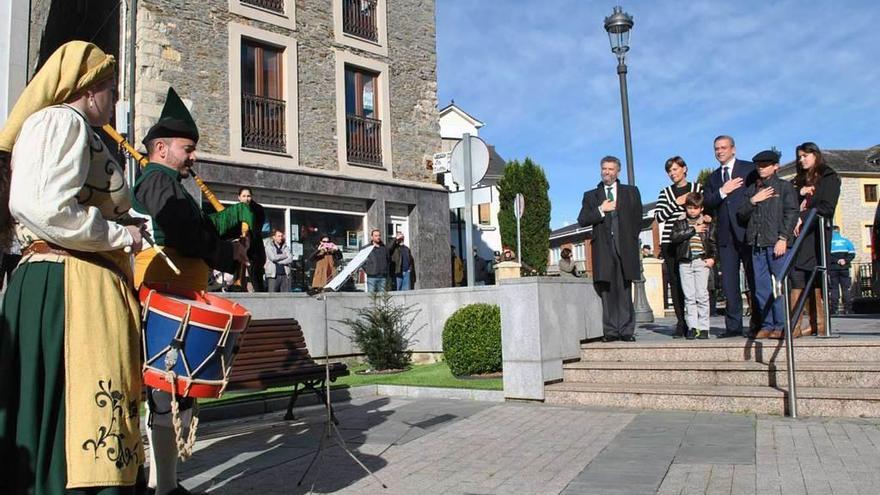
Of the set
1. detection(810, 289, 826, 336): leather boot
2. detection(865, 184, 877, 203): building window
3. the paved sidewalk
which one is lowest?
the paved sidewalk

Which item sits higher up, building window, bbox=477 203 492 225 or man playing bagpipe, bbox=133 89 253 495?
building window, bbox=477 203 492 225

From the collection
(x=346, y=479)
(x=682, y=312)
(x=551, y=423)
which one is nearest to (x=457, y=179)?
(x=682, y=312)

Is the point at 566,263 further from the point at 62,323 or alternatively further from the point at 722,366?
the point at 62,323

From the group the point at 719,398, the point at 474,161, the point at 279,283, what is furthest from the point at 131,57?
the point at 719,398

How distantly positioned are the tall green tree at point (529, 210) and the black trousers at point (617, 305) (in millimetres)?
30741

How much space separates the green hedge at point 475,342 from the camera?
913 cm

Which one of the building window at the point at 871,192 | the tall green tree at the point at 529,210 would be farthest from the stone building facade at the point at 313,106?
the building window at the point at 871,192

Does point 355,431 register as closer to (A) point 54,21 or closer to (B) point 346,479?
(B) point 346,479

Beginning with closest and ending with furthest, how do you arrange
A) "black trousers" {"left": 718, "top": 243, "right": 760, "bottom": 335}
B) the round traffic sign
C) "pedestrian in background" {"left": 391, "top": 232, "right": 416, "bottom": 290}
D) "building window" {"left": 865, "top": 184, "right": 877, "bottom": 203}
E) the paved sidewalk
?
the paved sidewalk < "black trousers" {"left": 718, "top": 243, "right": 760, "bottom": 335} < the round traffic sign < "pedestrian in background" {"left": 391, "top": 232, "right": 416, "bottom": 290} < "building window" {"left": 865, "top": 184, "right": 877, "bottom": 203}

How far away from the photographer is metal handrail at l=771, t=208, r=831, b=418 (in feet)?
21.0

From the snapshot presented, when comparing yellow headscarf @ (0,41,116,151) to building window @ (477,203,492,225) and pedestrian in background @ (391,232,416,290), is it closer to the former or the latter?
pedestrian in background @ (391,232,416,290)

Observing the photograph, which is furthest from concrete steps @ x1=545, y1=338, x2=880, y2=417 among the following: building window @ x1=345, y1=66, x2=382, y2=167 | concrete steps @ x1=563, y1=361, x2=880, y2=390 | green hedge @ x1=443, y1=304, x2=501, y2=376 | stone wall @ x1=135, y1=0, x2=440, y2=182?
building window @ x1=345, y1=66, x2=382, y2=167

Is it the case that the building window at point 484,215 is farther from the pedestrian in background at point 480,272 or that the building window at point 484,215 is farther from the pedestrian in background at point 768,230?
the pedestrian in background at point 768,230

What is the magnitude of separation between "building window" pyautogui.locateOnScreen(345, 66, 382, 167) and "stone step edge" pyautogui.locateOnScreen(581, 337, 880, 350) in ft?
40.8
